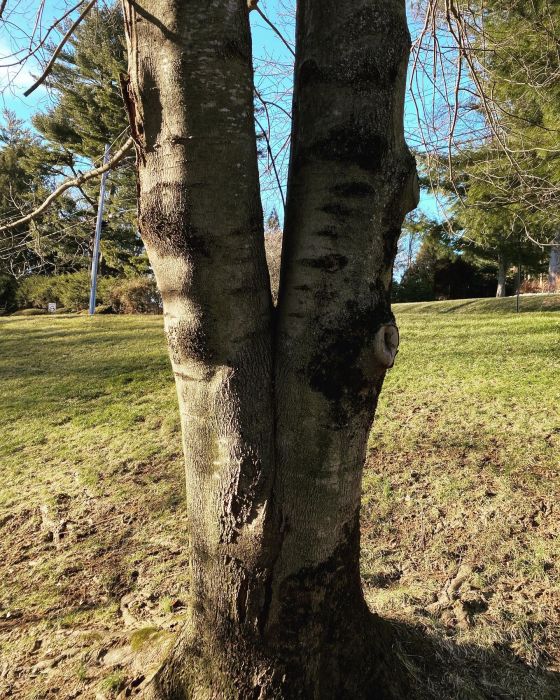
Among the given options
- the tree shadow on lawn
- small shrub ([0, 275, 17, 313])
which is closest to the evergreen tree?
the tree shadow on lawn

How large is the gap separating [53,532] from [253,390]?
2.65 metres

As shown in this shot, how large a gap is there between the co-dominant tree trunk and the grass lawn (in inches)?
29.3

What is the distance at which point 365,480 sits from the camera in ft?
11.8

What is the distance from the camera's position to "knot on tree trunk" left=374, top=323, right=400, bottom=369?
4.27 ft

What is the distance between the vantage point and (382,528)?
304 cm

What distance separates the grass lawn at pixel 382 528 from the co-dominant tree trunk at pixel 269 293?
0.74m

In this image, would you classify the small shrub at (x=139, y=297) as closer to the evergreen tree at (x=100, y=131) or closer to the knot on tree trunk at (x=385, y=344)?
the evergreen tree at (x=100, y=131)

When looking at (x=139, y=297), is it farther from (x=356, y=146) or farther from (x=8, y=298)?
(x=356, y=146)

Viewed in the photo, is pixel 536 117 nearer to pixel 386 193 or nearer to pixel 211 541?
pixel 386 193

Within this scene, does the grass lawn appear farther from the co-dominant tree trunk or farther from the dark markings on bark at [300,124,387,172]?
the dark markings on bark at [300,124,387,172]

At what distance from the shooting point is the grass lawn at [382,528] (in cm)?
205

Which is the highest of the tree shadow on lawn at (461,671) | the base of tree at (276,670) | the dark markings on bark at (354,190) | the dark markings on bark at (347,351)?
the dark markings on bark at (354,190)

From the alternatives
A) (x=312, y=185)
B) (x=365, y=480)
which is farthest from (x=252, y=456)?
(x=365, y=480)

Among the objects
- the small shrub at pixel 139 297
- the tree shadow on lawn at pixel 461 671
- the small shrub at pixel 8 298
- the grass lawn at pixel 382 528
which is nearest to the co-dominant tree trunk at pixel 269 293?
the tree shadow on lawn at pixel 461 671
